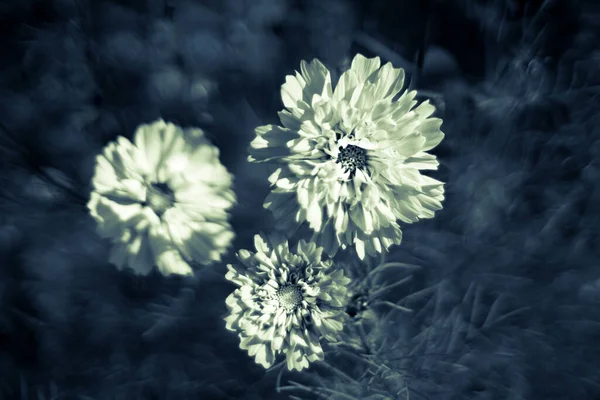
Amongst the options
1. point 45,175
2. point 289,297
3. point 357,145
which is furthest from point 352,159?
point 45,175

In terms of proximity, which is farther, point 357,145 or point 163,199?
point 163,199

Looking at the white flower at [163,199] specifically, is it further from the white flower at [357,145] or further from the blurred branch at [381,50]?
the blurred branch at [381,50]

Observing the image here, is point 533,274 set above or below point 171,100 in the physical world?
below

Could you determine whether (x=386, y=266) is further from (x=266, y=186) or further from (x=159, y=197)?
(x=159, y=197)

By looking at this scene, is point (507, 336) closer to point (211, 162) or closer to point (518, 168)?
point (518, 168)

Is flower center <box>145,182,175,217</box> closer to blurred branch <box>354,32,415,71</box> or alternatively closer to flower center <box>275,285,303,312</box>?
flower center <box>275,285,303,312</box>

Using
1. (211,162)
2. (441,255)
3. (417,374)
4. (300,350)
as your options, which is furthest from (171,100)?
(417,374)

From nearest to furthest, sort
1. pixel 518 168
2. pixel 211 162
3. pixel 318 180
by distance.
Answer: pixel 318 180
pixel 211 162
pixel 518 168
